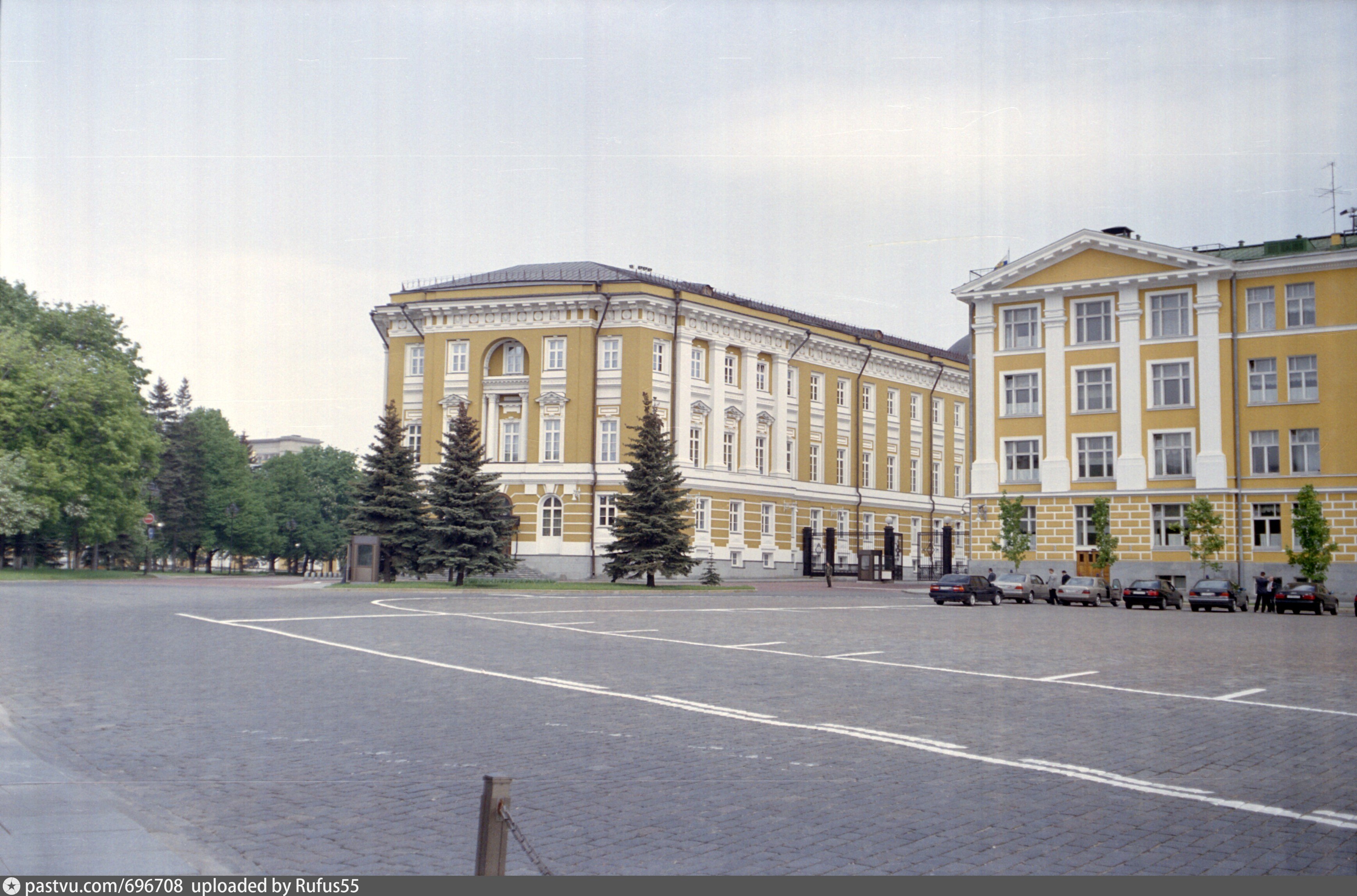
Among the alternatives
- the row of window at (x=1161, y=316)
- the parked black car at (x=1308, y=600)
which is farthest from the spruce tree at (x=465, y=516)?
the parked black car at (x=1308, y=600)

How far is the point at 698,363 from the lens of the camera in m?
61.8

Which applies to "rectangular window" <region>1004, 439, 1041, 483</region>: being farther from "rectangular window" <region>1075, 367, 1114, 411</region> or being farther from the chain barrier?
the chain barrier

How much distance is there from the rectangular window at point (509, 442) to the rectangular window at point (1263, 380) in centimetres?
3559

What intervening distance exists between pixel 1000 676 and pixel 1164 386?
4083cm

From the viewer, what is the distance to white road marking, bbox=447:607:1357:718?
12789 mm

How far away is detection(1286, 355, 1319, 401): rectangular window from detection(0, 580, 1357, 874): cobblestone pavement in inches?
1245

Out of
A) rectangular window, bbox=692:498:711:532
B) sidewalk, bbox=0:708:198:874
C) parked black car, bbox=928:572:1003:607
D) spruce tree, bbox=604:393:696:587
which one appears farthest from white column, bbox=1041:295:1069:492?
sidewalk, bbox=0:708:198:874

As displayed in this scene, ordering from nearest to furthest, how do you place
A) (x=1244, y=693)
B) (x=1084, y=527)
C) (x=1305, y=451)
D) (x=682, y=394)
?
(x=1244, y=693)
(x=1305, y=451)
(x=1084, y=527)
(x=682, y=394)

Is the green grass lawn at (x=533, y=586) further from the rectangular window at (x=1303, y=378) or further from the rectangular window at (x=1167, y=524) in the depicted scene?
the rectangular window at (x=1303, y=378)

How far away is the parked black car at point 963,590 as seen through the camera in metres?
41.6

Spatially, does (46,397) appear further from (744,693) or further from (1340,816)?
(1340,816)

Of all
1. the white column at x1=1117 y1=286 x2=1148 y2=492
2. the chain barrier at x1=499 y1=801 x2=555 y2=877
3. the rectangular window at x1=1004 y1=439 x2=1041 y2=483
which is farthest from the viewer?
the rectangular window at x1=1004 y1=439 x2=1041 y2=483

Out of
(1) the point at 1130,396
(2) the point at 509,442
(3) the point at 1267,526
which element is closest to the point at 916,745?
(3) the point at 1267,526

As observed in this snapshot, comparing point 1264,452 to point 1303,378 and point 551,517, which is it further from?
point 551,517
